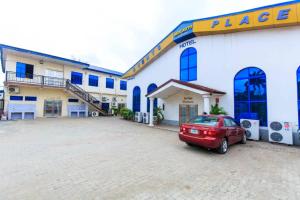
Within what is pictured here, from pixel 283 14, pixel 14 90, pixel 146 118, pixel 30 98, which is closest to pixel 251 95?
pixel 283 14

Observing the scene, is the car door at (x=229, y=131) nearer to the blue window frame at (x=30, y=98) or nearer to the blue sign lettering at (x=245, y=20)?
the blue sign lettering at (x=245, y=20)

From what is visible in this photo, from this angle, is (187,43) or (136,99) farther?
(136,99)

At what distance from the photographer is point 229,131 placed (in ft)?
22.6

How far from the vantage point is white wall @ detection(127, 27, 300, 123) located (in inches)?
340

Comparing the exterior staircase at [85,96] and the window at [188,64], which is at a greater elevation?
the window at [188,64]

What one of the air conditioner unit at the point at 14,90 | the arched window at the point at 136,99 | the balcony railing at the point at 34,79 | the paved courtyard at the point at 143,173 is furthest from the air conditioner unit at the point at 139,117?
the air conditioner unit at the point at 14,90

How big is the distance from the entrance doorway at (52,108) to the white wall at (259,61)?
15.6 meters

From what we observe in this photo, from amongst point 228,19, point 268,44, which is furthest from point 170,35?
point 268,44

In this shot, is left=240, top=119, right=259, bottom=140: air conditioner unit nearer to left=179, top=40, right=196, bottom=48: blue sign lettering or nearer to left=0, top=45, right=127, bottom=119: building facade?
left=179, top=40, right=196, bottom=48: blue sign lettering

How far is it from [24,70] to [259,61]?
21888 millimetres

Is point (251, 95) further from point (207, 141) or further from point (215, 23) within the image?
point (207, 141)

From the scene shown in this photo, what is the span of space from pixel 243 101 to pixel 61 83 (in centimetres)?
1959

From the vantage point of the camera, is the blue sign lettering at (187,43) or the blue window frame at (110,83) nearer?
the blue sign lettering at (187,43)

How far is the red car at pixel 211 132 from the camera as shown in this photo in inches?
238
